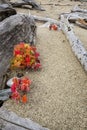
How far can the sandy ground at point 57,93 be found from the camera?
14.2 ft

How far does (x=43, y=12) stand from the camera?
11.5 meters

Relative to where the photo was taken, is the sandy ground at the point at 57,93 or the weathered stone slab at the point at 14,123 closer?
the weathered stone slab at the point at 14,123

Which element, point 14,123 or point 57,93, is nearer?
point 14,123

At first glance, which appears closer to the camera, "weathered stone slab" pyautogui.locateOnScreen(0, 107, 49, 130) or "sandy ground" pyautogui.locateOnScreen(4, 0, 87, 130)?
"weathered stone slab" pyautogui.locateOnScreen(0, 107, 49, 130)

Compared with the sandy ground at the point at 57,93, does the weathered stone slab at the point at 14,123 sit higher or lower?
higher

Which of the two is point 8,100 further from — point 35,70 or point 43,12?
point 43,12

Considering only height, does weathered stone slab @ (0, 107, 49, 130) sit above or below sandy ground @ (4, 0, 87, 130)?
above

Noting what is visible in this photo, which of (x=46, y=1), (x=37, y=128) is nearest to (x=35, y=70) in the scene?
(x=37, y=128)

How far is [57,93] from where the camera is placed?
16.4 ft

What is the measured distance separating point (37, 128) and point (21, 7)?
849 cm

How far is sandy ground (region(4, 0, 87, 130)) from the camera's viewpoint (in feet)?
14.2

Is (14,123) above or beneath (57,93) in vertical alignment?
above

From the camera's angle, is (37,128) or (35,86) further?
(35,86)

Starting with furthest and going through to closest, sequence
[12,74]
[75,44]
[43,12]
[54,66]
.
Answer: [43,12]
[75,44]
[54,66]
[12,74]
